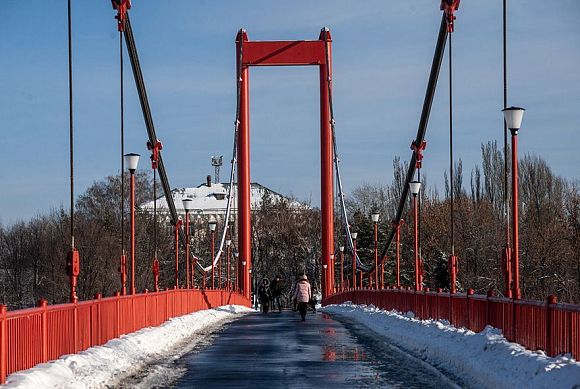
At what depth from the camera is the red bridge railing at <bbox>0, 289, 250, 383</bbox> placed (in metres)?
13.8

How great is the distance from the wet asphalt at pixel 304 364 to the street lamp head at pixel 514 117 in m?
4.41

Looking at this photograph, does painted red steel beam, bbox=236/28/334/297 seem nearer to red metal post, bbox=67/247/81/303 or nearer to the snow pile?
the snow pile

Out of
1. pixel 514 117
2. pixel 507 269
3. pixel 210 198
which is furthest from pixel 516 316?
pixel 210 198

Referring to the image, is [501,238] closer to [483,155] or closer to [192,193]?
[483,155]

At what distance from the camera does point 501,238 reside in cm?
8762

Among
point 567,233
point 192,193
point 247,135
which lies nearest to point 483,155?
point 567,233

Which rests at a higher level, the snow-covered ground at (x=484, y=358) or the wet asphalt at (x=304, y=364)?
the snow-covered ground at (x=484, y=358)

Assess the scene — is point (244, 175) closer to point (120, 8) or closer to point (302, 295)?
point (302, 295)

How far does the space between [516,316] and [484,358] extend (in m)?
1.12

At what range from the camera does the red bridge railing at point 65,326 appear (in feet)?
45.2

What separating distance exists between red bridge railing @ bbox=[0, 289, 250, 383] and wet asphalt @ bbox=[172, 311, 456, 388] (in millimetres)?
1602

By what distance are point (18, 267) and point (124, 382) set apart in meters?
79.2

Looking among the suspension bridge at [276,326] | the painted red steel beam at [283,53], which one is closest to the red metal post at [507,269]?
the suspension bridge at [276,326]

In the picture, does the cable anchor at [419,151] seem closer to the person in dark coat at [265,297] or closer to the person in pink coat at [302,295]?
the person in pink coat at [302,295]
